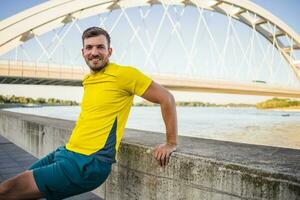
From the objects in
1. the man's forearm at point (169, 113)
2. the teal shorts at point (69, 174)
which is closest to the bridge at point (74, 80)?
the teal shorts at point (69, 174)

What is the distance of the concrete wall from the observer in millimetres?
1465

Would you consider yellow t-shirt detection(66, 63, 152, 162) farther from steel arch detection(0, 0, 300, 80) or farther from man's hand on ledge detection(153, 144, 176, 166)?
steel arch detection(0, 0, 300, 80)

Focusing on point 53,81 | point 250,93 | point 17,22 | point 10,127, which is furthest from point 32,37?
point 10,127

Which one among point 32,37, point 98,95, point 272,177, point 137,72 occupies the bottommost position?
point 272,177

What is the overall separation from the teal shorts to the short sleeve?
0.45 meters

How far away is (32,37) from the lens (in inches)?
1258

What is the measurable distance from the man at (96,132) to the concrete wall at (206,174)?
0.45ft

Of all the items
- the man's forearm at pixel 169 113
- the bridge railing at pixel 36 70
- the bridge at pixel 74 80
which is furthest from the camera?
the bridge at pixel 74 80

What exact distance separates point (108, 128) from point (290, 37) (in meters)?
50.2

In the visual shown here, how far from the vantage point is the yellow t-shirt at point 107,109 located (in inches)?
74.8

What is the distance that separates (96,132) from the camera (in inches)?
75.6

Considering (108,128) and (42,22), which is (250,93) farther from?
(108,128)

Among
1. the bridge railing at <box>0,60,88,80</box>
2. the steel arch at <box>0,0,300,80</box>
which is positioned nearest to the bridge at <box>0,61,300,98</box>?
the bridge railing at <box>0,60,88,80</box>

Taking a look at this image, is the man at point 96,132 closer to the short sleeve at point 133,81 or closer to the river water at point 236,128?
the short sleeve at point 133,81
